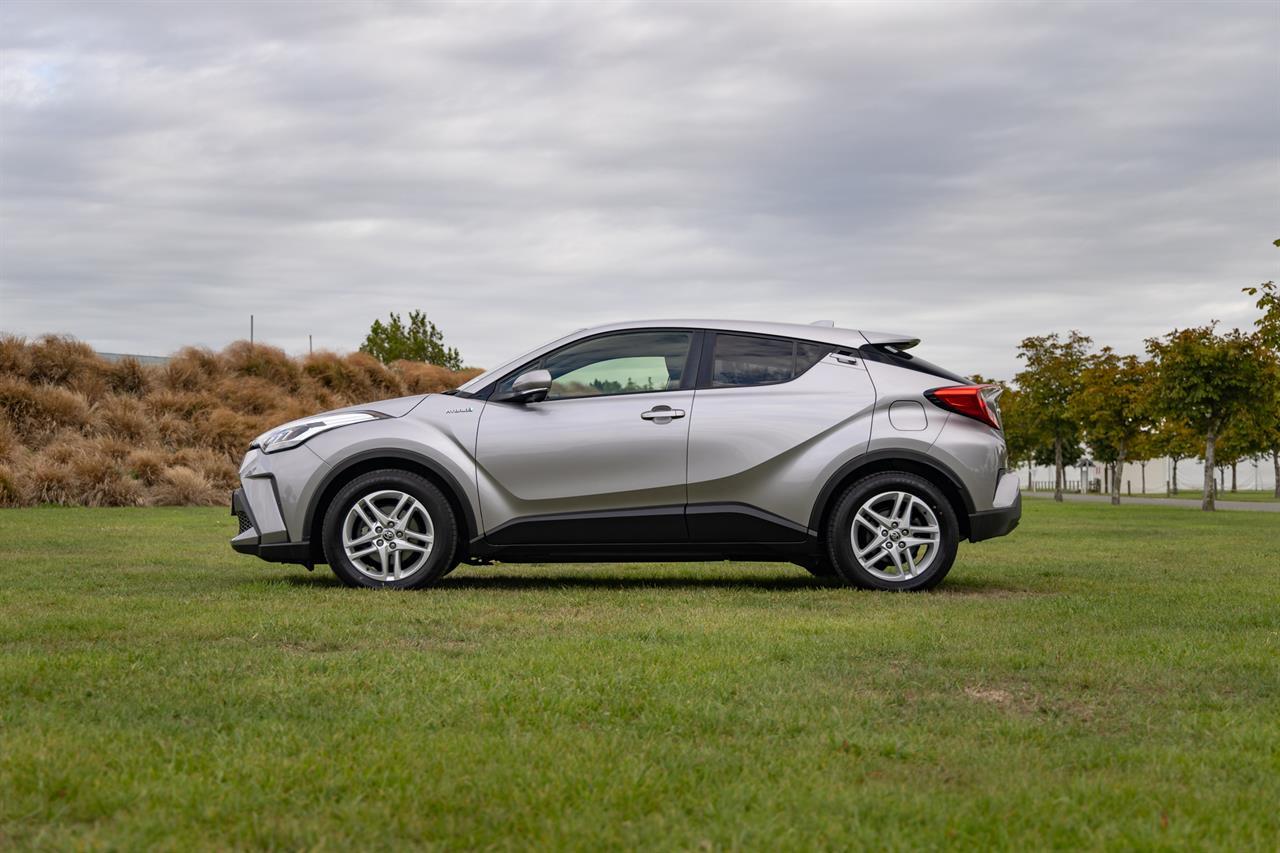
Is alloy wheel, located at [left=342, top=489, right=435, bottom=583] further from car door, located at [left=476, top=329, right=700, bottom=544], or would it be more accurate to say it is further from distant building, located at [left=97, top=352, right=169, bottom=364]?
distant building, located at [left=97, top=352, right=169, bottom=364]

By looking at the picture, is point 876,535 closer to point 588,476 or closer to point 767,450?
point 767,450

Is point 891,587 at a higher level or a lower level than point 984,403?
lower

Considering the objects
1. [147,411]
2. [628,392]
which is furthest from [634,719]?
[147,411]

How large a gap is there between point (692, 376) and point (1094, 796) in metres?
5.60

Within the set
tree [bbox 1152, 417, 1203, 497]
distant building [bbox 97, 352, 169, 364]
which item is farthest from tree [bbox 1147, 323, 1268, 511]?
distant building [bbox 97, 352, 169, 364]

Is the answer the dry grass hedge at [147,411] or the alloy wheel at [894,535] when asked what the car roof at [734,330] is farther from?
the dry grass hedge at [147,411]

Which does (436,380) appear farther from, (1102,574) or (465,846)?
(465,846)

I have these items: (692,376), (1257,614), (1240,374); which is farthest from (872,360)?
(1240,374)

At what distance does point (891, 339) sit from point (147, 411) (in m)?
19.1

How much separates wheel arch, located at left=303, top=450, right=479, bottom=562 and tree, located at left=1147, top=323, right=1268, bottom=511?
96.1ft

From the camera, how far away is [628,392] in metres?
8.92

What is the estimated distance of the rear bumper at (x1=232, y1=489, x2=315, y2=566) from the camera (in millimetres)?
8867

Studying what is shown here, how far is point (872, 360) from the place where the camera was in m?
9.02

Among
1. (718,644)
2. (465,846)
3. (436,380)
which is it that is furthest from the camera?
(436,380)
